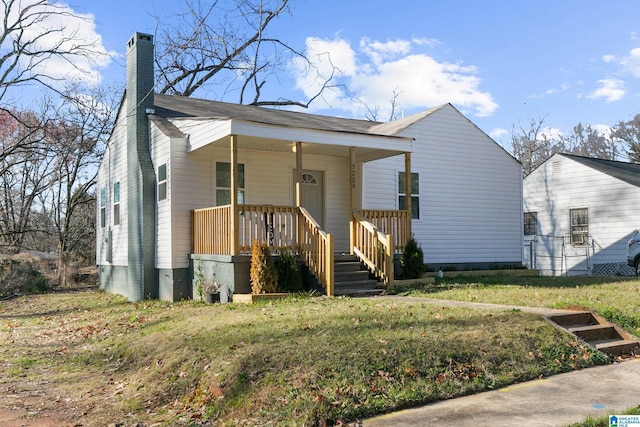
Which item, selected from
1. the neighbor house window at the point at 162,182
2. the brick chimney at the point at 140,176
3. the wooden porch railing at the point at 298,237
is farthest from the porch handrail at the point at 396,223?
the brick chimney at the point at 140,176

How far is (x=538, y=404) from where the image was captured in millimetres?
5234

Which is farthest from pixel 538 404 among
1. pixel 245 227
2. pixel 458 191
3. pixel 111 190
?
pixel 111 190

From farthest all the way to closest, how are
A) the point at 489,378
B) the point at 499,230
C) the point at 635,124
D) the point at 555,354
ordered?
the point at 635,124
the point at 499,230
the point at 555,354
the point at 489,378

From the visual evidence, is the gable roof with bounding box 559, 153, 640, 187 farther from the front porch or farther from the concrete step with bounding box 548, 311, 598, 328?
the concrete step with bounding box 548, 311, 598, 328

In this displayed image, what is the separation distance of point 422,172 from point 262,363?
11.0 metres

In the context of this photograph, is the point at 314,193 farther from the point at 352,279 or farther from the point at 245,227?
the point at 245,227

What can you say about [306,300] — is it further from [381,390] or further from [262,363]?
[381,390]

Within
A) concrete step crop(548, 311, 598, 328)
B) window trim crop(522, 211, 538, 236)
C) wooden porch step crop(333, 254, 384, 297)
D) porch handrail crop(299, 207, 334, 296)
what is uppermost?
window trim crop(522, 211, 538, 236)

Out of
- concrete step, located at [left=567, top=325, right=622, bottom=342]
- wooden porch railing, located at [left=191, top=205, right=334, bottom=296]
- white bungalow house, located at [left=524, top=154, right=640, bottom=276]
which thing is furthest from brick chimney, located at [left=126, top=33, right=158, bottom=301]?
white bungalow house, located at [left=524, top=154, right=640, bottom=276]

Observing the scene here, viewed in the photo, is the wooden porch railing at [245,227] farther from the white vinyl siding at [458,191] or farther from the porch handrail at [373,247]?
the white vinyl siding at [458,191]

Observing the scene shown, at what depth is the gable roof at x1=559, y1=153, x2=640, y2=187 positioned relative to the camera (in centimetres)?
2000

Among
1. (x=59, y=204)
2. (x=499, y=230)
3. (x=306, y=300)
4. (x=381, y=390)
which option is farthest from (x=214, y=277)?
(x=59, y=204)

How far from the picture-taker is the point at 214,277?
39.5 ft

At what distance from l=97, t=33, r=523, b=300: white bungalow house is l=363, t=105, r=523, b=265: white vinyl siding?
0.04 m
